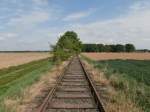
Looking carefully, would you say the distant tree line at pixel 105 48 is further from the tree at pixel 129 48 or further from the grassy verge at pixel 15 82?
the grassy verge at pixel 15 82

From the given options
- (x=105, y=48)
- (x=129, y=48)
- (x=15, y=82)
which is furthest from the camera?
(x=129, y=48)

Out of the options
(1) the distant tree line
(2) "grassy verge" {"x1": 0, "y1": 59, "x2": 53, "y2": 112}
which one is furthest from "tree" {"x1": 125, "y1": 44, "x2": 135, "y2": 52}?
(2) "grassy verge" {"x1": 0, "y1": 59, "x2": 53, "y2": 112}

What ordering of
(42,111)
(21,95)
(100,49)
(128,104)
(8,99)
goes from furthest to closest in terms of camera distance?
(100,49)
(21,95)
(8,99)
(128,104)
(42,111)

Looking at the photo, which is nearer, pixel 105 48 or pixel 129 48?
pixel 105 48

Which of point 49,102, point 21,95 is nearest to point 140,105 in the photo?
point 49,102

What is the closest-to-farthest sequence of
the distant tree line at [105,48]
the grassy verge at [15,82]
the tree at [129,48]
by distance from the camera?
the grassy verge at [15,82] → the distant tree line at [105,48] → the tree at [129,48]

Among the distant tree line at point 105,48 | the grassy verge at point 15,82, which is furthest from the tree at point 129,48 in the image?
the grassy verge at point 15,82

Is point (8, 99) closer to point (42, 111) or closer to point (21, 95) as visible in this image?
point (21, 95)

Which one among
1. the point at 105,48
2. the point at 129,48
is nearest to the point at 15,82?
the point at 105,48

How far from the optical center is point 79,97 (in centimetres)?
1091

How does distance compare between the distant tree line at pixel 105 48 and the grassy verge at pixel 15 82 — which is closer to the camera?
the grassy verge at pixel 15 82

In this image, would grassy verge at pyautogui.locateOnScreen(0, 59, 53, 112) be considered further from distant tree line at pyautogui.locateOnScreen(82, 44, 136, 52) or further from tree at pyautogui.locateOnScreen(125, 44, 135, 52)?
tree at pyautogui.locateOnScreen(125, 44, 135, 52)

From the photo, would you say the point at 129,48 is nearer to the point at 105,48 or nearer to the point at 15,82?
the point at 105,48

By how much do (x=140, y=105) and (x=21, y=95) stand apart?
4.48m
